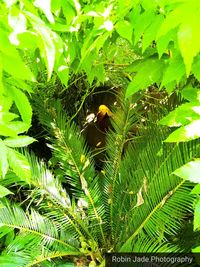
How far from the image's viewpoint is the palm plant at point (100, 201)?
1.75 meters

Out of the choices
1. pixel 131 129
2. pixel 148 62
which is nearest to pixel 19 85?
pixel 148 62

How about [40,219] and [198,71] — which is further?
[40,219]

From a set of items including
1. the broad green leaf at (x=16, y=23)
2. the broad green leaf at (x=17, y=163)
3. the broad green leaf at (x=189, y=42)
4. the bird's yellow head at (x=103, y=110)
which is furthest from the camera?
the bird's yellow head at (x=103, y=110)

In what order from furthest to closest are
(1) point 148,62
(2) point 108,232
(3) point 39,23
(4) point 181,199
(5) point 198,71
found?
(2) point 108,232
(4) point 181,199
(1) point 148,62
(5) point 198,71
(3) point 39,23

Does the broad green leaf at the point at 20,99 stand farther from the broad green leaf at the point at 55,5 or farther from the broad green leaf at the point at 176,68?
the broad green leaf at the point at 176,68

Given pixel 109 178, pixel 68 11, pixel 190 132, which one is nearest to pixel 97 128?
pixel 109 178

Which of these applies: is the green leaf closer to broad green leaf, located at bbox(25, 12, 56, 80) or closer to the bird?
broad green leaf, located at bbox(25, 12, 56, 80)

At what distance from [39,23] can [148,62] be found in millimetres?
479

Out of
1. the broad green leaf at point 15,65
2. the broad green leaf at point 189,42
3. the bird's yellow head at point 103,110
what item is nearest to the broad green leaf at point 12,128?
the broad green leaf at point 15,65

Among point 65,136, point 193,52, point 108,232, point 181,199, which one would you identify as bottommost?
point 108,232

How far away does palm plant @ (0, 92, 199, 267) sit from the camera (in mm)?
1748

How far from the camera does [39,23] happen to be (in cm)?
69

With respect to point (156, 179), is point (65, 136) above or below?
above

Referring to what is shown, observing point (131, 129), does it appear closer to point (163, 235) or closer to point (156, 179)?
point (156, 179)
